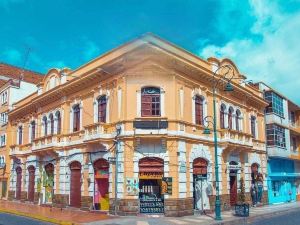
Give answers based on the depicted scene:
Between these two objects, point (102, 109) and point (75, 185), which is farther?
point (75, 185)

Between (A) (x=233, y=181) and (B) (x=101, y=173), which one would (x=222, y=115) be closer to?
(A) (x=233, y=181)

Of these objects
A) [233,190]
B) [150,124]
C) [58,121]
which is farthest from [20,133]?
[233,190]

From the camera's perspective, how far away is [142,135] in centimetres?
2194

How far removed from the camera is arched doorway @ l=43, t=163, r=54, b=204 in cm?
2944

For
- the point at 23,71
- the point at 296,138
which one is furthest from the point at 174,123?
the point at 23,71

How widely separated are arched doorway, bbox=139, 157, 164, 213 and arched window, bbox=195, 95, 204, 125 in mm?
4573

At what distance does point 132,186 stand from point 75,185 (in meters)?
6.47

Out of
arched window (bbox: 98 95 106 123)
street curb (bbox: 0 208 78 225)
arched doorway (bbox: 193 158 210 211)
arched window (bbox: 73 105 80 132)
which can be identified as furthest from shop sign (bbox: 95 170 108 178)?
arched doorway (bbox: 193 158 210 211)

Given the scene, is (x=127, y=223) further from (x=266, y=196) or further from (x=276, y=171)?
(x=276, y=171)

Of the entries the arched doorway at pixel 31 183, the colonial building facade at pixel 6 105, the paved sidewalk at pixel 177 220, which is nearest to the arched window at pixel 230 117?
the paved sidewalk at pixel 177 220

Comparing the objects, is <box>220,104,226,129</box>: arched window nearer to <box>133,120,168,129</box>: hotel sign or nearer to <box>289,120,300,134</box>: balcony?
<box>133,120,168,129</box>: hotel sign

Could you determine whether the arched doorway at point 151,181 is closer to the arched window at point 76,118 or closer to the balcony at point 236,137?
the balcony at point 236,137

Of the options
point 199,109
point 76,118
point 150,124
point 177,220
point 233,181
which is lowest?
point 177,220

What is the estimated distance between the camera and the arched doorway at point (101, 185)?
23750 mm
